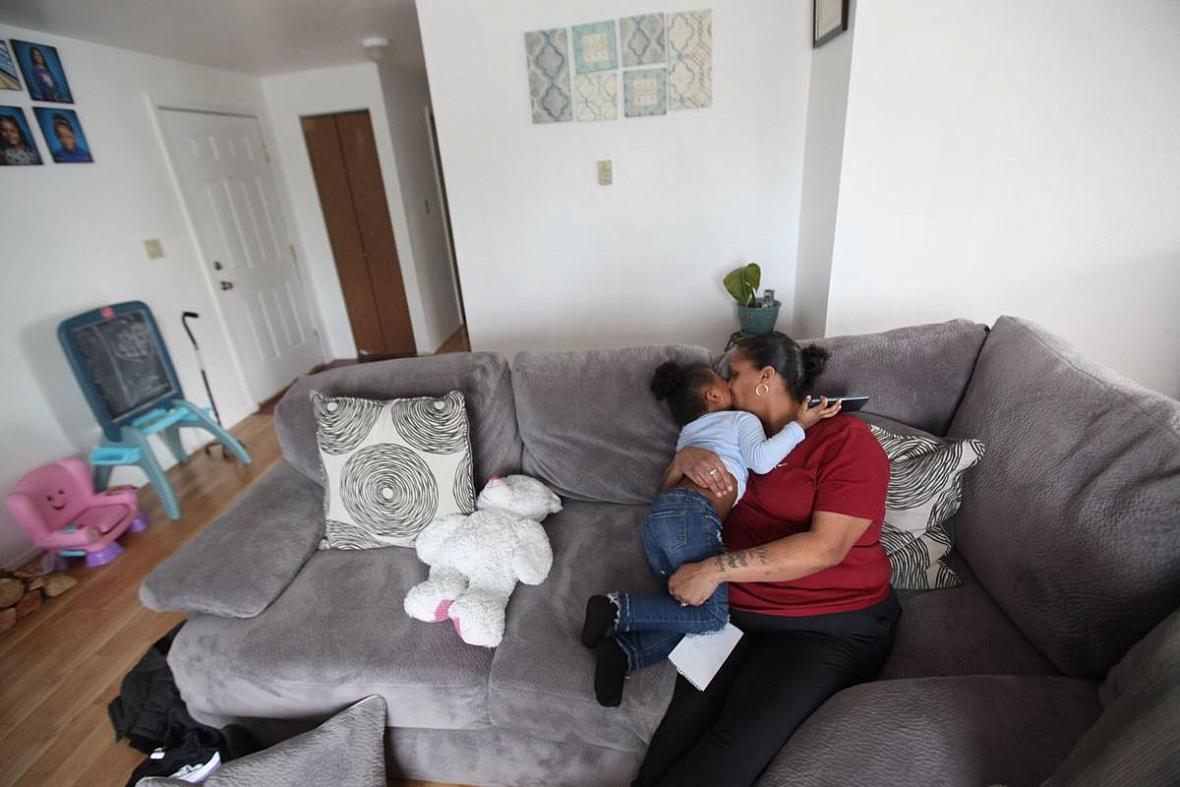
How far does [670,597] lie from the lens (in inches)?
45.9

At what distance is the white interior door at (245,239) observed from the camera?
329cm

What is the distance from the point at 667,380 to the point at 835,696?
2.60 feet

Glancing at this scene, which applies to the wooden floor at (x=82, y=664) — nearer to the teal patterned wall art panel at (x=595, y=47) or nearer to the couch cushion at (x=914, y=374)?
the couch cushion at (x=914, y=374)

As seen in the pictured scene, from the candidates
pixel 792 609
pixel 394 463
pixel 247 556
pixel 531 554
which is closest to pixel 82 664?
pixel 247 556

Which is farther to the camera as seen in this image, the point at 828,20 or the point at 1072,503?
the point at 828,20

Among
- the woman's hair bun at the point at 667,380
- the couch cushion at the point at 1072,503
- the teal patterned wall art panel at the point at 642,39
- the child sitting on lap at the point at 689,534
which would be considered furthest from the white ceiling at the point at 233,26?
the couch cushion at the point at 1072,503

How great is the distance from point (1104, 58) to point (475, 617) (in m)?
2.59

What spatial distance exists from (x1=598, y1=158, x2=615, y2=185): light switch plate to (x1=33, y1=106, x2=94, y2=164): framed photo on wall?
254 cm

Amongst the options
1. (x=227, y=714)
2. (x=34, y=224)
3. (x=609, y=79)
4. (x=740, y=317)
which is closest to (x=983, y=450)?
(x=740, y=317)

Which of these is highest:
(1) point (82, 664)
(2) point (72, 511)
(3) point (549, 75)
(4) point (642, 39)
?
(4) point (642, 39)

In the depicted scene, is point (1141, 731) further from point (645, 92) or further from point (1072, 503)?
point (645, 92)

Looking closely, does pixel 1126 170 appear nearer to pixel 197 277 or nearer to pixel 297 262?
pixel 197 277

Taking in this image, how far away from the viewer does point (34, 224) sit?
2.43 m

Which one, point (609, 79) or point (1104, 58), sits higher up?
point (609, 79)
